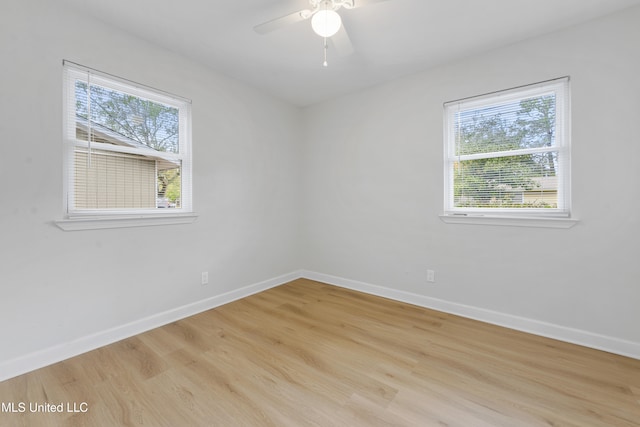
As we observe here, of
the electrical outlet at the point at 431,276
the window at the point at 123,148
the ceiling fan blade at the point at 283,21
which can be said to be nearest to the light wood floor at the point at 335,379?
the electrical outlet at the point at 431,276

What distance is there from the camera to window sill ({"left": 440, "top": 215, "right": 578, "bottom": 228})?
227 cm

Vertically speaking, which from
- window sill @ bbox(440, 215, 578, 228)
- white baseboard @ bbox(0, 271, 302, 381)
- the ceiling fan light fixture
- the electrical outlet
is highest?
the ceiling fan light fixture

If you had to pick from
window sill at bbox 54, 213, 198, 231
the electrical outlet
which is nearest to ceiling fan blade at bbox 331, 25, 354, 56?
window sill at bbox 54, 213, 198, 231

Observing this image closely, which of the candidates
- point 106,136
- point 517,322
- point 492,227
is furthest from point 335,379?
point 106,136

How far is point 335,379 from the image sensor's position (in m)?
1.79

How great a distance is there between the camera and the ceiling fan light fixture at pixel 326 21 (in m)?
1.67

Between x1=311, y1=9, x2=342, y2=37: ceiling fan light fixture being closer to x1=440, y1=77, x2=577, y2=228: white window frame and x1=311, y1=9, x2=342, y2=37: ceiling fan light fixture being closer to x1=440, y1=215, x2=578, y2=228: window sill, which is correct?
x1=440, y1=77, x2=577, y2=228: white window frame

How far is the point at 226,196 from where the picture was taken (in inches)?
122

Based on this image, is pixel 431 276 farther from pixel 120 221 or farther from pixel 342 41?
pixel 120 221

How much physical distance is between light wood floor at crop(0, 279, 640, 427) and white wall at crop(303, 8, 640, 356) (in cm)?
38

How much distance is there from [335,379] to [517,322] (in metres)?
1.81

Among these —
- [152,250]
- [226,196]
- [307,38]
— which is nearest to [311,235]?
[226,196]

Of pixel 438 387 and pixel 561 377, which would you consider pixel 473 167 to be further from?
pixel 438 387

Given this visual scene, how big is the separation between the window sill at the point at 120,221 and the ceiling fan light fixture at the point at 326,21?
6.67ft
